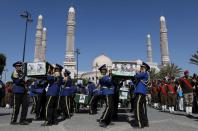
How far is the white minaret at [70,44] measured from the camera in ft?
285

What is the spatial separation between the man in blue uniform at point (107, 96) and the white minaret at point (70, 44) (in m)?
78.2

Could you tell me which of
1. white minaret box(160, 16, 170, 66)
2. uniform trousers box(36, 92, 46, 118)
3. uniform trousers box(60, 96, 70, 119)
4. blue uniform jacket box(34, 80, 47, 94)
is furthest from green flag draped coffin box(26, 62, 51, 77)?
white minaret box(160, 16, 170, 66)

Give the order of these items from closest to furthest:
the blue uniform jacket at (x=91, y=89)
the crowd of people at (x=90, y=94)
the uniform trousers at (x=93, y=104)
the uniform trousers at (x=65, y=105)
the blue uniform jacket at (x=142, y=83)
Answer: the blue uniform jacket at (x=142, y=83) < the crowd of people at (x=90, y=94) < the uniform trousers at (x=65, y=105) < the uniform trousers at (x=93, y=104) < the blue uniform jacket at (x=91, y=89)

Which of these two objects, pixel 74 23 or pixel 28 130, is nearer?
pixel 28 130

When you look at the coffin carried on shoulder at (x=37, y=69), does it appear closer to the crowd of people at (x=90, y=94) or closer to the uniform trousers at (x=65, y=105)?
the crowd of people at (x=90, y=94)

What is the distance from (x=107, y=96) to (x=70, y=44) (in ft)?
261

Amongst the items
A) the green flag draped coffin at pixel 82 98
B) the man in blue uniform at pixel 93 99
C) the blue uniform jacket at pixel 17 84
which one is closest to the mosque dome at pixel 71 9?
the man in blue uniform at pixel 93 99

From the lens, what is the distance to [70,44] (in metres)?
87.0

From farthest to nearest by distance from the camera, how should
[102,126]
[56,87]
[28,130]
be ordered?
[56,87]
[102,126]
[28,130]

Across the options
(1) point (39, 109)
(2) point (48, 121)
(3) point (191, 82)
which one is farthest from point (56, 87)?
(3) point (191, 82)

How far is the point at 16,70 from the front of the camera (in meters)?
8.56

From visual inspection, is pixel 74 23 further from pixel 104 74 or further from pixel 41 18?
pixel 104 74

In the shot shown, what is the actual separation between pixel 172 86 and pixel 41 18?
8588 centimetres

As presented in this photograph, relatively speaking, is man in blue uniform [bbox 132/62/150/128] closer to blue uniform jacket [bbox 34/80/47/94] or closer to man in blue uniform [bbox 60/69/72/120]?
man in blue uniform [bbox 60/69/72/120]
